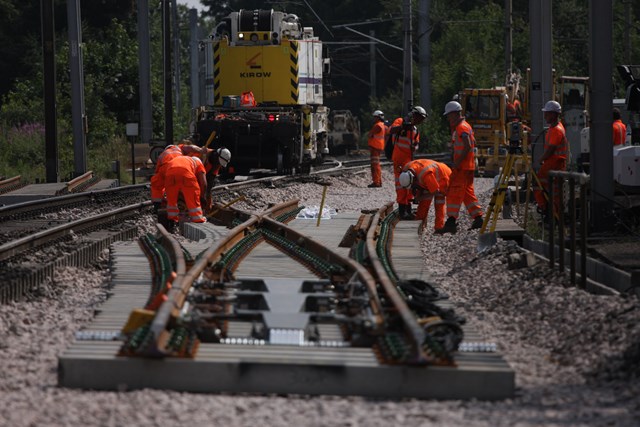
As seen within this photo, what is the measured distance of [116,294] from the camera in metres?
10.8

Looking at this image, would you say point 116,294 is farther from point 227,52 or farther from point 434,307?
point 227,52

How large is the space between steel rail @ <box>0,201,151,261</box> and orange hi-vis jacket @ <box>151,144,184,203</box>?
0.82 m

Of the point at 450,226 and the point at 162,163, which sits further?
the point at 450,226

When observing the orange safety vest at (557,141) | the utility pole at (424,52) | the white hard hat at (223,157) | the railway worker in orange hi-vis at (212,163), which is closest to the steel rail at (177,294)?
the white hard hat at (223,157)

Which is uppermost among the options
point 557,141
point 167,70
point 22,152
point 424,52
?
point 424,52

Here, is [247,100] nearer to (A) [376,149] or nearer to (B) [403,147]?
(A) [376,149]

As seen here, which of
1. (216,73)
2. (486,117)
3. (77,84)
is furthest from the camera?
(486,117)

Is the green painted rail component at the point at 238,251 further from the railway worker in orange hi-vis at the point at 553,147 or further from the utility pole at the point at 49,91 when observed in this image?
the utility pole at the point at 49,91

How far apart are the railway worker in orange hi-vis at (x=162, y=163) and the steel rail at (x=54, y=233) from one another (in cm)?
80

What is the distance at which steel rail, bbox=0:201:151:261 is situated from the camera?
43.4 ft

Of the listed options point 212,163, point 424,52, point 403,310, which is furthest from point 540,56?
point 424,52

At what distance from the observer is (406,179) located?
18.0m

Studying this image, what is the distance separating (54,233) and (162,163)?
2228mm

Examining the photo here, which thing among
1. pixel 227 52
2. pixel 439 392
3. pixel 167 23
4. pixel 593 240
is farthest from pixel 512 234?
pixel 167 23
